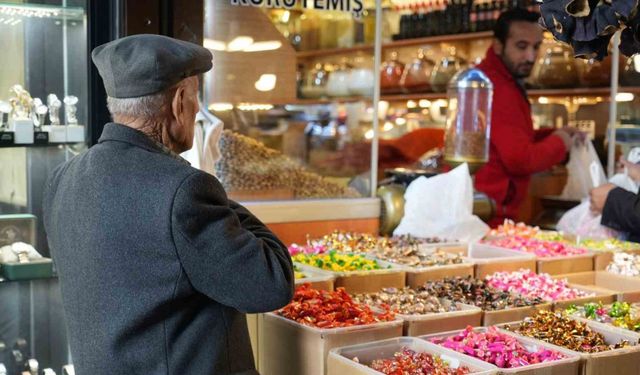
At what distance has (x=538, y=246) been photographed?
362 cm

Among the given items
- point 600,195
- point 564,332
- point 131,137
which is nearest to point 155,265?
point 131,137

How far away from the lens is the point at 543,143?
4.91m

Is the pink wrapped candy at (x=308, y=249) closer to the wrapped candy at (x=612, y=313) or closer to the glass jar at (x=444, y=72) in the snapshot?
the wrapped candy at (x=612, y=313)

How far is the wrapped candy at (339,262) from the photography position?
3.03m

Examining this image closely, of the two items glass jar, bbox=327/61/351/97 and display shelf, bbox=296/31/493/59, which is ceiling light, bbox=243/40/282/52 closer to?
→ display shelf, bbox=296/31/493/59

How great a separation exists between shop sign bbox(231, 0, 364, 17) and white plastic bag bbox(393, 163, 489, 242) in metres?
0.89

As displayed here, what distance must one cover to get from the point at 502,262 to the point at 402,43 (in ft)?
12.8

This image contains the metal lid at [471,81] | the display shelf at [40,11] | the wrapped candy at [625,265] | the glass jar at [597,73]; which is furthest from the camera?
the glass jar at [597,73]

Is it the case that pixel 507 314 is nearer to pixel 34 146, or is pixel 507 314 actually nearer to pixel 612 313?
pixel 612 313

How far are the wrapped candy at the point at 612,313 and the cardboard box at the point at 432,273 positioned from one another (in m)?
0.48

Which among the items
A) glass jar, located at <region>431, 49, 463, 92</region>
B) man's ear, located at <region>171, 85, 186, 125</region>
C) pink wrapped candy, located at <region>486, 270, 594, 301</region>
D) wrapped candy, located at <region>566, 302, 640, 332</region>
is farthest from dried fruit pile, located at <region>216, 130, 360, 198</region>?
Result: glass jar, located at <region>431, 49, 463, 92</region>

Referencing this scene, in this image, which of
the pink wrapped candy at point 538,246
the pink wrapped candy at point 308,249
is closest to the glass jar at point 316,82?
the pink wrapped candy at point 538,246

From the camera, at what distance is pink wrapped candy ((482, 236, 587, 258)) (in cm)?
354

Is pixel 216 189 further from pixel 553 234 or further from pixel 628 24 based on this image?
pixel 553 234
